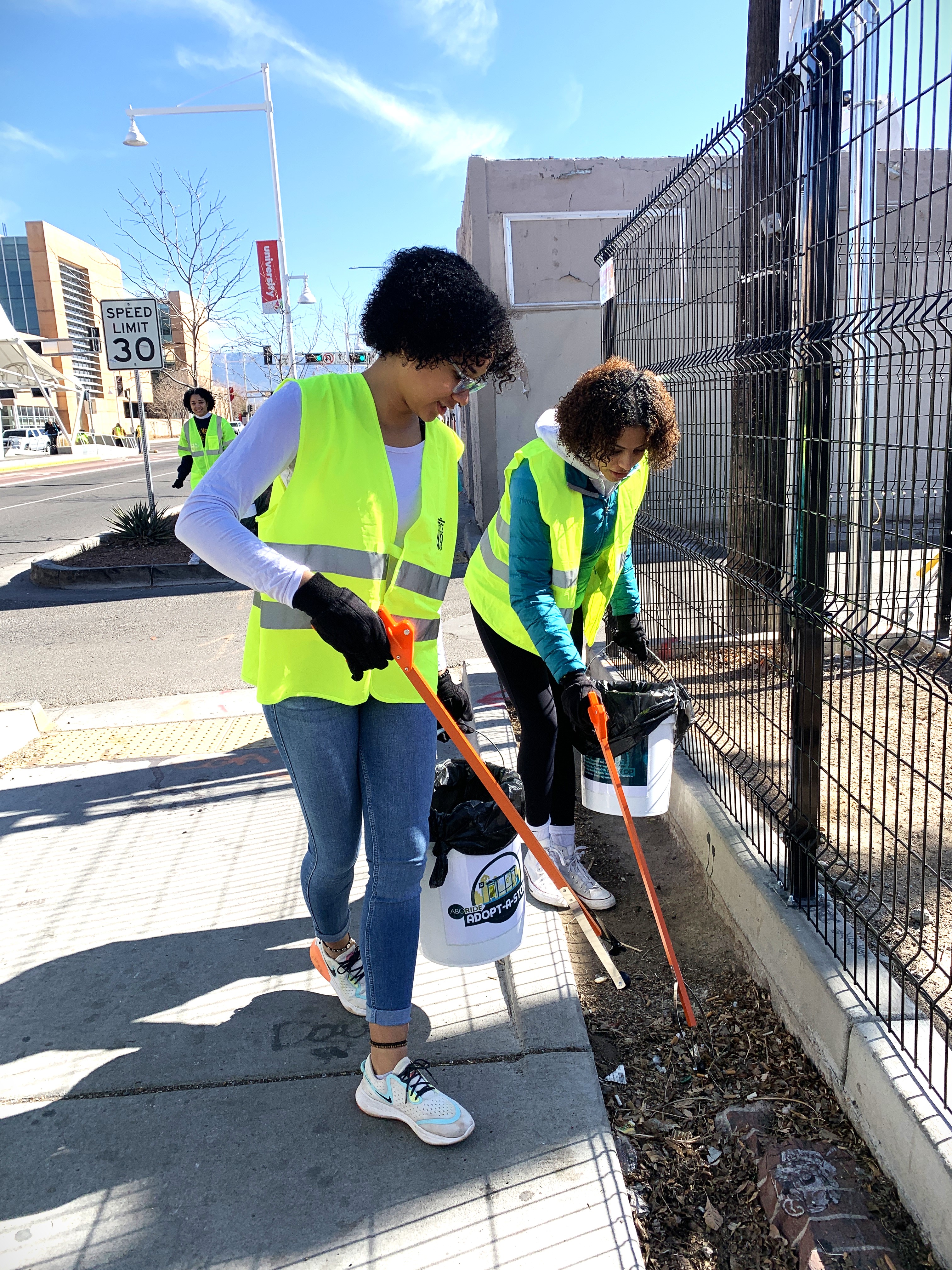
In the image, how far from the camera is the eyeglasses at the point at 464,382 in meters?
2.16

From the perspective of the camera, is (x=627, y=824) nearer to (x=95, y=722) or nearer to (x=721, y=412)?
(x=721, y=412)

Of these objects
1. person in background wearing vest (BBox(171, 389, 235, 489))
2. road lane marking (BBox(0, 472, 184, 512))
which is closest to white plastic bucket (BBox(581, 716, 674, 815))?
person in background wearing vest (BBox(171, 389, 235, 489))

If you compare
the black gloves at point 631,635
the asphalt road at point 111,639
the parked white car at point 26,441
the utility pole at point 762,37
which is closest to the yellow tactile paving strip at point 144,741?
the asphalt road at point 111,639

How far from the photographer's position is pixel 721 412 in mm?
3801

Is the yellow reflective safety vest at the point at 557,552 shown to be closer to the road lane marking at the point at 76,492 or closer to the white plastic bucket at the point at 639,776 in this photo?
the white plastic bucket at the point at 639,776

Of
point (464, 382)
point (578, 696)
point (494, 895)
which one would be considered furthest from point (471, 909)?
point (464, 382)

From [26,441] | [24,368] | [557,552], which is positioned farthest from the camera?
[26,441]

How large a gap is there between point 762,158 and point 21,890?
372 centimetres

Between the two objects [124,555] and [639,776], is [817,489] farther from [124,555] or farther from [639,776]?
[124,555]

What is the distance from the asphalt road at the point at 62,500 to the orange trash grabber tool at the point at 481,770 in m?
11.4

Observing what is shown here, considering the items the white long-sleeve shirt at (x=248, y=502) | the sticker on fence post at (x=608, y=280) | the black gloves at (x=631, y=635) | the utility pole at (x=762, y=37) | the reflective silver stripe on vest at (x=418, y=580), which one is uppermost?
the utility pole at (x=762, y=37)

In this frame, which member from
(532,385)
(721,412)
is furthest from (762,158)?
(532,385)

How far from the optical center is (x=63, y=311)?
6712cm

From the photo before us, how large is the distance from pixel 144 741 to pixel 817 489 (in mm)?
4011
